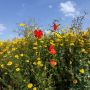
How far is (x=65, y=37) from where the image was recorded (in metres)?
7.12

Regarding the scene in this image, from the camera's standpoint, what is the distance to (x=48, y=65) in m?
6.38

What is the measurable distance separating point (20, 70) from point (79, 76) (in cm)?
103

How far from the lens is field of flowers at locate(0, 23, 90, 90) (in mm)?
6062

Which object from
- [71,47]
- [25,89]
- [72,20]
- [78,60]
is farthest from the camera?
[72,20]

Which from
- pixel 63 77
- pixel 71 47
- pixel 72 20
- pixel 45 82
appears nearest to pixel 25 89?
pixel 45 82

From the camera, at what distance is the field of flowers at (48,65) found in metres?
6.06

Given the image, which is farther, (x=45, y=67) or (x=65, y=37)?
(x=65, y=37)

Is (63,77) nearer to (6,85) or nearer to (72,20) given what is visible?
(6,85)

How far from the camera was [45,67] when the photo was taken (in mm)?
6164

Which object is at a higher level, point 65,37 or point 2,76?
point 65,37

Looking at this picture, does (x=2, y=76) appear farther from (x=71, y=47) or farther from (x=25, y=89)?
(x=71, y=47)

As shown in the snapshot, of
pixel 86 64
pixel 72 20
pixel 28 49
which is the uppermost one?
pixel 72 20

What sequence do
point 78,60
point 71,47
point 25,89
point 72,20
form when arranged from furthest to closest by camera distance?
point 72,20 → point 71,47 → point 78,60 → point 25,89

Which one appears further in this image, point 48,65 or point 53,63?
point 48,65
